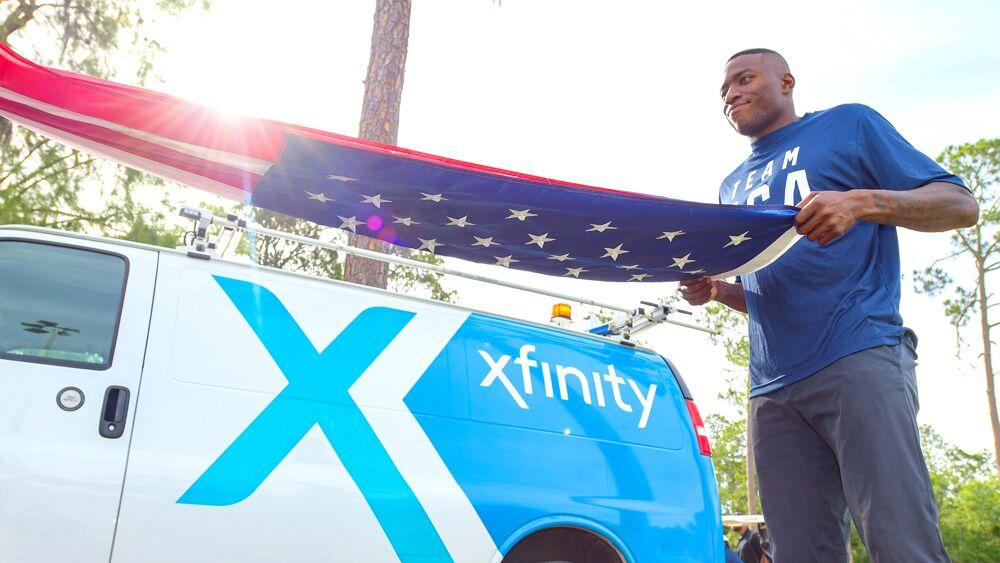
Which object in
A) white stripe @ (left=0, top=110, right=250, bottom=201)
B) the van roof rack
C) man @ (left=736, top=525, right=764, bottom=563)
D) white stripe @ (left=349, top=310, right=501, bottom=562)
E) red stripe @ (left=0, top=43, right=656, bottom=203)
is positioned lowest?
man @ (left=736, top=525, right=764, bottom=563)

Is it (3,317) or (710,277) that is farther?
(710,277)

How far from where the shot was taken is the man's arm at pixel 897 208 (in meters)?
2.36

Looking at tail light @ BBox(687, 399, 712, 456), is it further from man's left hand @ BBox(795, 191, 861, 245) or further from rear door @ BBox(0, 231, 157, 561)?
rear door @ BBox(0, 231, 157, 561)

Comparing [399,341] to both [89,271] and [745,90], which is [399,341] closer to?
[89,271]

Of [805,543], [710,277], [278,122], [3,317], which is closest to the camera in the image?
[805,543]

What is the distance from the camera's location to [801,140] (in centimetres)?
278

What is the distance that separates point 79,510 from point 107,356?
0.55 m

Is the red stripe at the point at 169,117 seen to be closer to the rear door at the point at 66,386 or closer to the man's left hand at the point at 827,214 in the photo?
the rear door at the point at 66,386

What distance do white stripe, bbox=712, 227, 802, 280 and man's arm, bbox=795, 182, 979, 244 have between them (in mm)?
356

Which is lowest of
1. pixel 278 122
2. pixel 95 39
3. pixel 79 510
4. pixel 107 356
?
pixel 79 510

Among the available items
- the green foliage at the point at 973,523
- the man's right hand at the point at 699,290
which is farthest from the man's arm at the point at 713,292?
the green foliage at the point at 973,523

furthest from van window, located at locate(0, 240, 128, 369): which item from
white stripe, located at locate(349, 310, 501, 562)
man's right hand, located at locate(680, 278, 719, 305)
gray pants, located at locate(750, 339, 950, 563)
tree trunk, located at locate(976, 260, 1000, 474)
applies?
tree trunk, located at locate(976, 260, 1000, 474)

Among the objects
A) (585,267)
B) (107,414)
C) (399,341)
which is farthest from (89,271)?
(585,267)

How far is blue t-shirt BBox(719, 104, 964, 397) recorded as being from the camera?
243 centimetres
